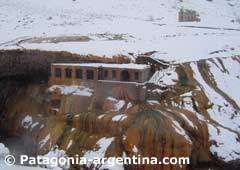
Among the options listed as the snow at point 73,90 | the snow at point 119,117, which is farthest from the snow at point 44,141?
the snow at point 119,117

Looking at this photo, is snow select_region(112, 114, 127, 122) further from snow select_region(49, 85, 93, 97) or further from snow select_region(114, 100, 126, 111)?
snow select_region(49, 85, 93, 97)

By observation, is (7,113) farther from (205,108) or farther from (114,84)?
(205,108)

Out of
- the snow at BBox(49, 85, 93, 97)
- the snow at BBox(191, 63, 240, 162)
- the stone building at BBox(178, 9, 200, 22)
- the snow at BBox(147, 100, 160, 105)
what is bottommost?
the snow at BBox(191, 63, 240, 162)

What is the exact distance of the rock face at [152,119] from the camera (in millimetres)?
18797

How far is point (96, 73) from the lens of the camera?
22906 mm

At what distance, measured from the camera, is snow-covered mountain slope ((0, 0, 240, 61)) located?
26.7 meters

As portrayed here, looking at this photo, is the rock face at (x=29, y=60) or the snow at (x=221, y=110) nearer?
the snow at (x=221, y=110)

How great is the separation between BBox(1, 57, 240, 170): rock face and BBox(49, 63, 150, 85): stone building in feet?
2.93

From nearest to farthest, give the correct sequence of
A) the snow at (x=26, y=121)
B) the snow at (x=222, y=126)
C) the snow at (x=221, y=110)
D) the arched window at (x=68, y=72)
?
the snow at (x=222, y=126)
the snow at (x=221, y=110)
the snow at (x=26, y=121)
the arched window at (x=68, y=72)

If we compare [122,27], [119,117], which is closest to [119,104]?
[119,117]

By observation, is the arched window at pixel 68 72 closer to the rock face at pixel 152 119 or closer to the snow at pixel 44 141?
the rock face at pixel 152 119

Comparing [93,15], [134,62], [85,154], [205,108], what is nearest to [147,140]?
[85,154]

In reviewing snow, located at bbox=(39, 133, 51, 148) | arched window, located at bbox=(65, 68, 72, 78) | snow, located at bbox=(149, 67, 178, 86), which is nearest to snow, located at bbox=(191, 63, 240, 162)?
snow, located at bbox=(149, 67, 178, 86)

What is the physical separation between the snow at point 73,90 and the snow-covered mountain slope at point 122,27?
292cm
